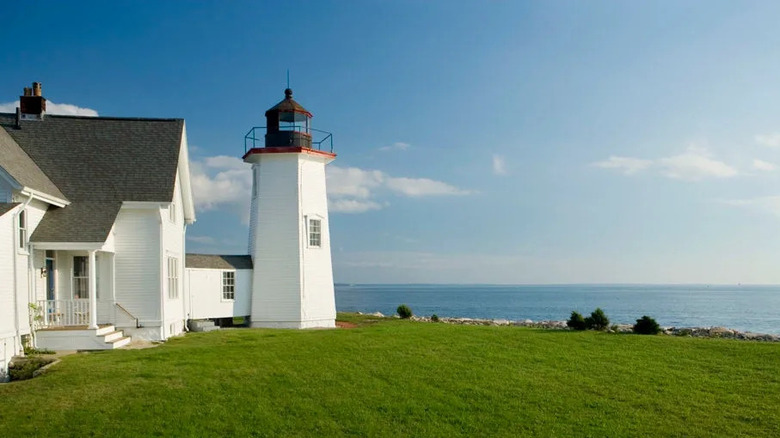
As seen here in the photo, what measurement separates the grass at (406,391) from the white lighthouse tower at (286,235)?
7789 mm

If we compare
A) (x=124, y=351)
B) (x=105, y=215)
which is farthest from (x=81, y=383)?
(x=105, y=215)

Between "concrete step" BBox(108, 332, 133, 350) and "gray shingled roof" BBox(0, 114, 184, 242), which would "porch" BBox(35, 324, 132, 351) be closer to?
"concrete step" BBox(108, 332, 133, 350)

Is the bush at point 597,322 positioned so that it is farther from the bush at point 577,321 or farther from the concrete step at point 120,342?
the concrete step at point 120,342

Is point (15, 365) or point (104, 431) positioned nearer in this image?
point (104, 431)

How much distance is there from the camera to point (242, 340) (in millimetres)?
21484

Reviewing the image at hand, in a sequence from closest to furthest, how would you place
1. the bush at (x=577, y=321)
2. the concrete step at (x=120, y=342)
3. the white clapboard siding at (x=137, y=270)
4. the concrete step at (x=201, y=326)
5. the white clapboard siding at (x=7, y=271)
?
the white clapboard siding at (x=7, y=271) < the concrete step at (x=120, y=342) < the white clapboard siding at (x=137, y=270) < the bush at (x=577, y=321) < the concrete step at (x=201, y=326)

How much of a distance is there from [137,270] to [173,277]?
2.60m

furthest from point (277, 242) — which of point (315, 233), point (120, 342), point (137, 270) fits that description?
point (120, 342)

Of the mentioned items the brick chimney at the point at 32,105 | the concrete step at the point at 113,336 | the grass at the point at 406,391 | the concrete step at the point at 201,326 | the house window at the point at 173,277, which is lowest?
the grass at the point at 406,391

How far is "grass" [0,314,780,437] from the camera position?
12.2 m

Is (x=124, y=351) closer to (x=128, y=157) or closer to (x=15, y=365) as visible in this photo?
(x=15, y=365)

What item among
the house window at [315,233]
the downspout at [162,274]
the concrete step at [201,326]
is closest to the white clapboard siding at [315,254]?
the house window at [315,233]

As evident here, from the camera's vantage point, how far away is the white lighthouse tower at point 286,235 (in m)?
27.5

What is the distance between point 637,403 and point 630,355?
472 cm
